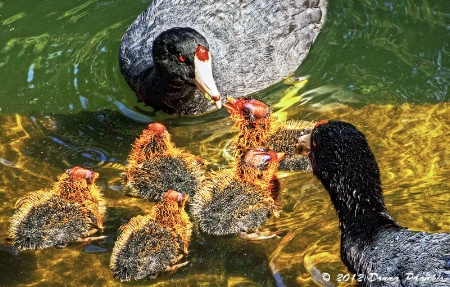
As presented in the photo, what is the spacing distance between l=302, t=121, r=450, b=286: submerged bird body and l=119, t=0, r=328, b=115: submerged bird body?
1.64m

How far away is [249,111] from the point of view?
6.25m

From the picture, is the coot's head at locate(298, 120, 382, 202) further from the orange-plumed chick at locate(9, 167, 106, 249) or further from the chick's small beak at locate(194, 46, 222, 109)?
the orange-plumed chick at locate(9, 167, 106, 249)

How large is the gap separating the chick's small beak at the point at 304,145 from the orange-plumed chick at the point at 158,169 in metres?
0.75

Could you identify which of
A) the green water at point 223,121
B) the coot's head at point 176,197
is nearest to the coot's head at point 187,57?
the green water at point 223,121

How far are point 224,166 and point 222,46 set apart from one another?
1192 millimetres

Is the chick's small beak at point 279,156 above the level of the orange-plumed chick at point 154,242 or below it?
above

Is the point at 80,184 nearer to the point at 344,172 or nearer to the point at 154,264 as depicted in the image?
the point at 154,264

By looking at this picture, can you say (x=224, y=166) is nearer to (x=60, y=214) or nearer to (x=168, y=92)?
(x=168, y=92)

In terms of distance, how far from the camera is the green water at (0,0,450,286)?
569 centimetres

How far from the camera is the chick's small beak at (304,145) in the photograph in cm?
572

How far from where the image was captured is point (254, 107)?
6254mm

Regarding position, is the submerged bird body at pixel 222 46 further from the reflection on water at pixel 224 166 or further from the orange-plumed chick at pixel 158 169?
the orange-plumed chick at pixel 158 169

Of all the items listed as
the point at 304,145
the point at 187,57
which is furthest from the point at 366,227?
the point at 187,57
